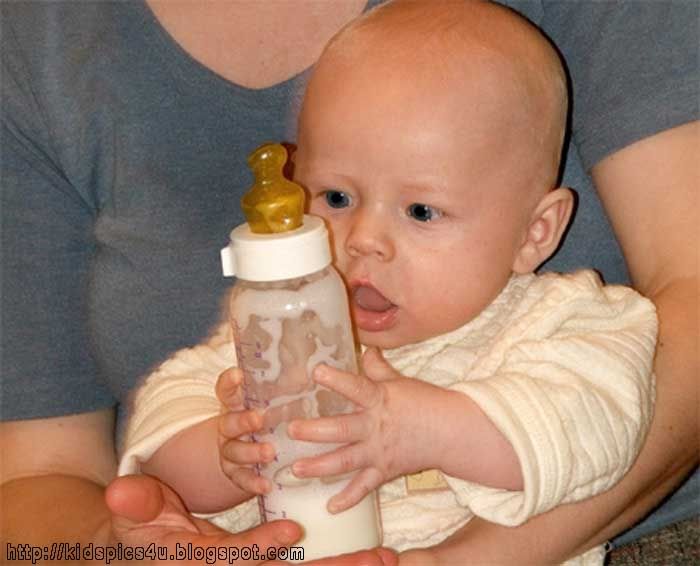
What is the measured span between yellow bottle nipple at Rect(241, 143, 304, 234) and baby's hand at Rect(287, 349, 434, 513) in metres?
0.15

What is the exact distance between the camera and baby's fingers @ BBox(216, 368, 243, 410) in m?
1.30

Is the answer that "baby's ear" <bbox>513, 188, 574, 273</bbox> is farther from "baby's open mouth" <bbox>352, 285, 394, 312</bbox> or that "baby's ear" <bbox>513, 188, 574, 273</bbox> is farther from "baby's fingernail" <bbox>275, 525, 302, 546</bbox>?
"baby's fingernail" <bbox>275, 525, 302, 546</bbox>

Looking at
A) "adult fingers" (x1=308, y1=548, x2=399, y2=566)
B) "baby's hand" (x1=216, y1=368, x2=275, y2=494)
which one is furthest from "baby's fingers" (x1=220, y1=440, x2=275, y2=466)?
"adult fingers" (x1=308, y1=548, x2=399, y2=566)

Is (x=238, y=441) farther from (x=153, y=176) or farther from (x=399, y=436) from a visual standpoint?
(x=153, y=176)

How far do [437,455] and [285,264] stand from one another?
276 millimetres

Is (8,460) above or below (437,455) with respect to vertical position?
below

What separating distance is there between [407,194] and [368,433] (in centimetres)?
33

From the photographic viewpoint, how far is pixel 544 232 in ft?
5.04

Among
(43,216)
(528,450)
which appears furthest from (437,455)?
(43,216)

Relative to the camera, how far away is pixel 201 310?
169 centimetres

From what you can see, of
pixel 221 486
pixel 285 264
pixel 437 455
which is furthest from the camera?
pixel 221 486

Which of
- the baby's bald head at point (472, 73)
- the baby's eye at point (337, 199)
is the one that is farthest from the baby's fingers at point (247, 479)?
the baby's bald head at point (472, 73)

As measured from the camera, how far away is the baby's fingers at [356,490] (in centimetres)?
124

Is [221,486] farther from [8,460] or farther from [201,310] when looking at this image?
[8,460]
